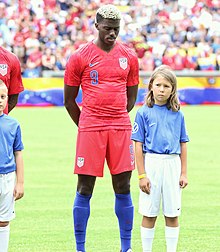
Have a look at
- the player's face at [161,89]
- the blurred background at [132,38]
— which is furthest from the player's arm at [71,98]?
the blurred background at [132,38]

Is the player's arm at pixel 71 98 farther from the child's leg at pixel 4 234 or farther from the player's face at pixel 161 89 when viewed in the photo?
the child's leg at pixel 4 234

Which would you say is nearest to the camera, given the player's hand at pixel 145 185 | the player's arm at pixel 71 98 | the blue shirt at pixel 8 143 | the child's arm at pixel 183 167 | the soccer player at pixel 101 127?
the blue shirt at pixel 8 143

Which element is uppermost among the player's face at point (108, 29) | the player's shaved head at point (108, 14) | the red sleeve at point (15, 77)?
the player's shaved head at point (108, 14)

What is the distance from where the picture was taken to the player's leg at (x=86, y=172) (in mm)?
7871

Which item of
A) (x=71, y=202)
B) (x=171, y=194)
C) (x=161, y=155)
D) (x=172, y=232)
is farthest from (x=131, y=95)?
(x=71, y=202)

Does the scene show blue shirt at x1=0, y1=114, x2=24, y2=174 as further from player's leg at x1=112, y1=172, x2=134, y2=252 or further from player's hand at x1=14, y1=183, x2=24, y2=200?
player's leg at x1=112, y1=172, x2=134, y2=252

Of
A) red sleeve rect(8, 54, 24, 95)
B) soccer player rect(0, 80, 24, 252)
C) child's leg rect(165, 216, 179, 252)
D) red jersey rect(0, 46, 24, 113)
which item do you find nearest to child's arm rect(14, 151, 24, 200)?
soccer player rect(0, 80, 24, 252)

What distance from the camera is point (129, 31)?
113ft

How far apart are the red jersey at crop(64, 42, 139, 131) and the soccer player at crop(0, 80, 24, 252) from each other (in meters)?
1.11

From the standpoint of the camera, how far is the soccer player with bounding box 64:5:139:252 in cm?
787

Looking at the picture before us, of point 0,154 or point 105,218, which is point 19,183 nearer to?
point 0,154

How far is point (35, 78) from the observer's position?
28.0 metres

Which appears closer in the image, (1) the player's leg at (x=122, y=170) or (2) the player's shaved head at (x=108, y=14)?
(2) the player's shaved head at (x=108, y=14)

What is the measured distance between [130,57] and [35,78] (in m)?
20.2
